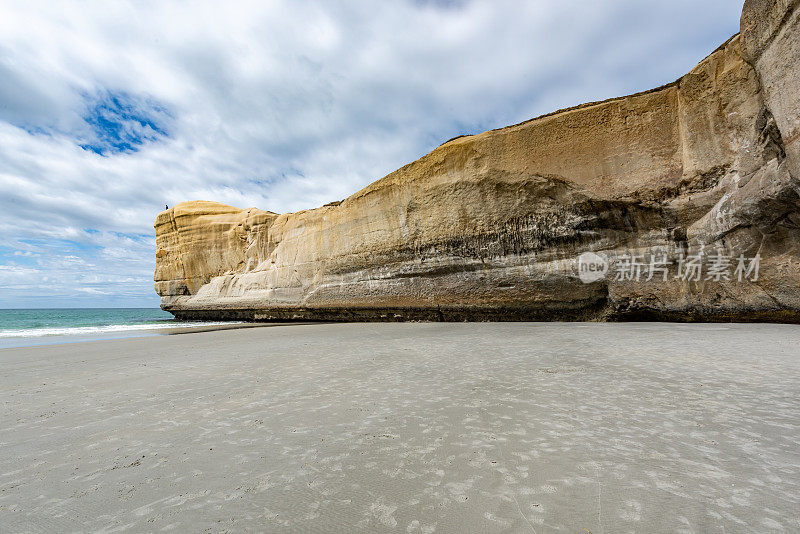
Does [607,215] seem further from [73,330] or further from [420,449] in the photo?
[73,330]

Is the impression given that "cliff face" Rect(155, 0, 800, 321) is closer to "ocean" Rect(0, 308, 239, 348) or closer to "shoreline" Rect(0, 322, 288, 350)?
"shoreline" Rect(0, 322, 288, 350)

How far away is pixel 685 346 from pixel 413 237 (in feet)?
29.2

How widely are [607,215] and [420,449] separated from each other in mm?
9688

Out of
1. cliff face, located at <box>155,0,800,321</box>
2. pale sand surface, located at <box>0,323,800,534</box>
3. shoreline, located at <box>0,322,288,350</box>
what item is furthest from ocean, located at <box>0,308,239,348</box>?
pale sand surface, located at <box>0,323,800,534</box>

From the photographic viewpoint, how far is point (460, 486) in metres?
1.58

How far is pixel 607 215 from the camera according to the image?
949 cm

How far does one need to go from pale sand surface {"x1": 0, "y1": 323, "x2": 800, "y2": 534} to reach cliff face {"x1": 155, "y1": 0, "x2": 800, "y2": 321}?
4397mm

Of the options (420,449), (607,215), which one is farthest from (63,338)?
(607,215)

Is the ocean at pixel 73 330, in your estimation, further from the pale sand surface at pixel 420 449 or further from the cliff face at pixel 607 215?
the pale sand surface at pixel 420 449

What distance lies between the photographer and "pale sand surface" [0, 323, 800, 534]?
1.39m

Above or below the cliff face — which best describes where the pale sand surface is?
below

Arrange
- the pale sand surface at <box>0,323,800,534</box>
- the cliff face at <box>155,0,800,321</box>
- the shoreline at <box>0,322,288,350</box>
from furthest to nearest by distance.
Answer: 1. the shoreline at <box>0,322,288,350</box>
2. the cliff face at <box>155,0,800,321</box>
3. the pale sand surface at <box>0,323,800,534</box>

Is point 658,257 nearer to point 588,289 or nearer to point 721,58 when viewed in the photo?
point 588,289

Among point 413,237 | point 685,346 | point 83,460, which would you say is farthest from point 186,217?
point 685,346
